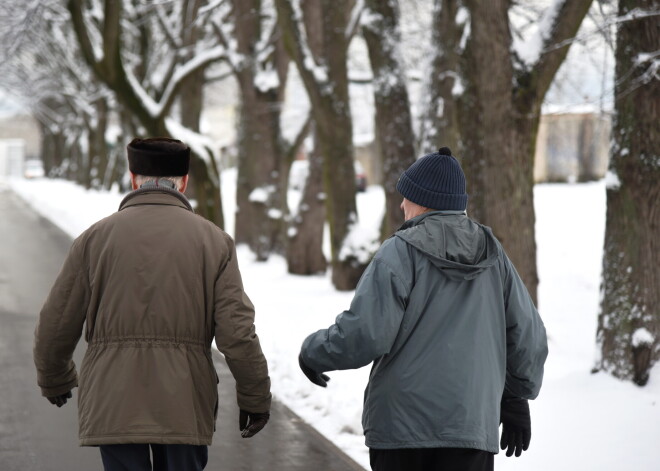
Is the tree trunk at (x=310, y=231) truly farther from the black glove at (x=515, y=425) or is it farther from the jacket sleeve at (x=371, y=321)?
the jacket sleeve at (x=371, y=321)

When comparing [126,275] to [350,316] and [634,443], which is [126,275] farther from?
[634,443]

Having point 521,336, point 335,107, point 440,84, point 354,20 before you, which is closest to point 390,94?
point 335,107

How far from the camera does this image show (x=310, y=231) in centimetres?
1694

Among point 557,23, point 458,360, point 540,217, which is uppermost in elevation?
point 557,23

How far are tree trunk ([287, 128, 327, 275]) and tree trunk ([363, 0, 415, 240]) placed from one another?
11.4 feet

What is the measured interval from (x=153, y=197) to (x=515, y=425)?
1.67 metres

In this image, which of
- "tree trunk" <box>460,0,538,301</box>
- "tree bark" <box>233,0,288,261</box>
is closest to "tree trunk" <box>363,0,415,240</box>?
"tree trunk" <box>460,0,538,301</box>

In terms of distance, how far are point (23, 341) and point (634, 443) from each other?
22.4 feet

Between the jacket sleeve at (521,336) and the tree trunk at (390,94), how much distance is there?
9496mm

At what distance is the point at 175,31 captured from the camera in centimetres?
2614

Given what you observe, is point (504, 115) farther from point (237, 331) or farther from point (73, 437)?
point (237, 331)

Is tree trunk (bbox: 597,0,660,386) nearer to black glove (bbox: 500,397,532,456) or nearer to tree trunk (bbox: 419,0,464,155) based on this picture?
Result: tree trunk (bbox: 419,0,464,155)

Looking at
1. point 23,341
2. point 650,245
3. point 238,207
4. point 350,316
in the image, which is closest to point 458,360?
point 350,316

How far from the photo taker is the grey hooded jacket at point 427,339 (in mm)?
3674
